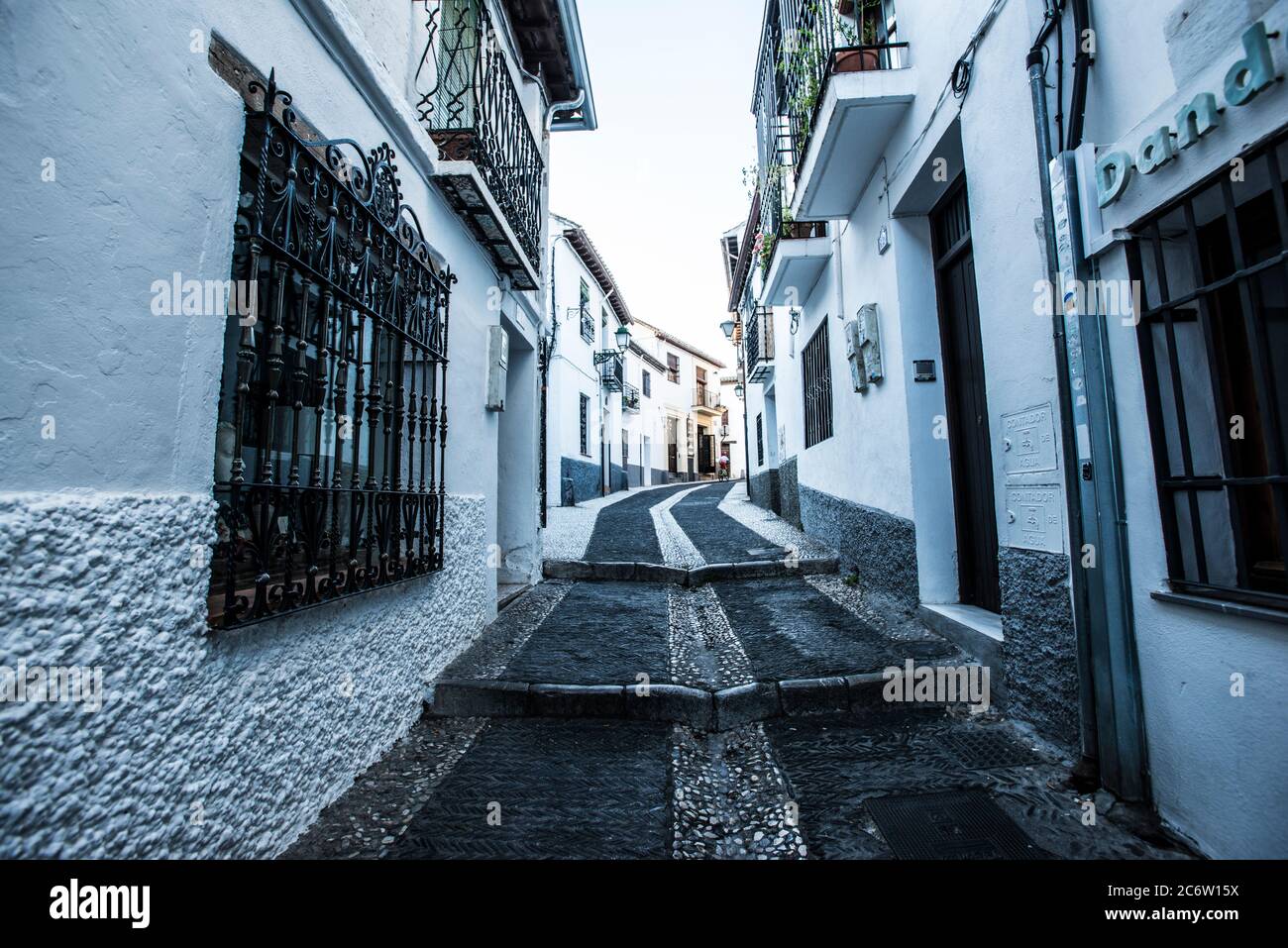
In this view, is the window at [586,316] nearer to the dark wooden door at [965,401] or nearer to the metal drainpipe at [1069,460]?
the dark wooden door at [965,401]

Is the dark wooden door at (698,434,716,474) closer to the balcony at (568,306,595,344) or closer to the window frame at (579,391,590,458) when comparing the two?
the balcony at (568,306,595,344)

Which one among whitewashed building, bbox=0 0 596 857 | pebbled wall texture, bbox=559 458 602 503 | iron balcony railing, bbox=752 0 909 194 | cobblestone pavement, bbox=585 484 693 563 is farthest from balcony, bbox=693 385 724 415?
whitewashed building, bbox=0 0 596 857

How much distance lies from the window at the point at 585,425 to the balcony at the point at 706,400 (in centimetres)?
1769

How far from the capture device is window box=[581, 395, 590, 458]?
54.0 ft

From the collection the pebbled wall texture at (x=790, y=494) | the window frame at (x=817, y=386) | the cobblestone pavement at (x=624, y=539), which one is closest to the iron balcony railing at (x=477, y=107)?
the cobblestone pavement at (x=624, y=539)

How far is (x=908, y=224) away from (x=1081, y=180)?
2.23m

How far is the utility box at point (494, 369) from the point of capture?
4414 millimetres

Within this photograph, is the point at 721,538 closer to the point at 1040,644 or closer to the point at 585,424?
the point at 1040,644

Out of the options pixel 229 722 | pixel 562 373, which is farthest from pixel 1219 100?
pixel 562 373

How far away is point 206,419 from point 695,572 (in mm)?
4603

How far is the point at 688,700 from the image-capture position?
3.04 metres

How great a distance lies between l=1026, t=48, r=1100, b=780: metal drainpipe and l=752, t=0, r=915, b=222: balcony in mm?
1777

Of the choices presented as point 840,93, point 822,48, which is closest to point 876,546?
point 840,93

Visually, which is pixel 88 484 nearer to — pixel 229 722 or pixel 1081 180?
pixel 229 722
